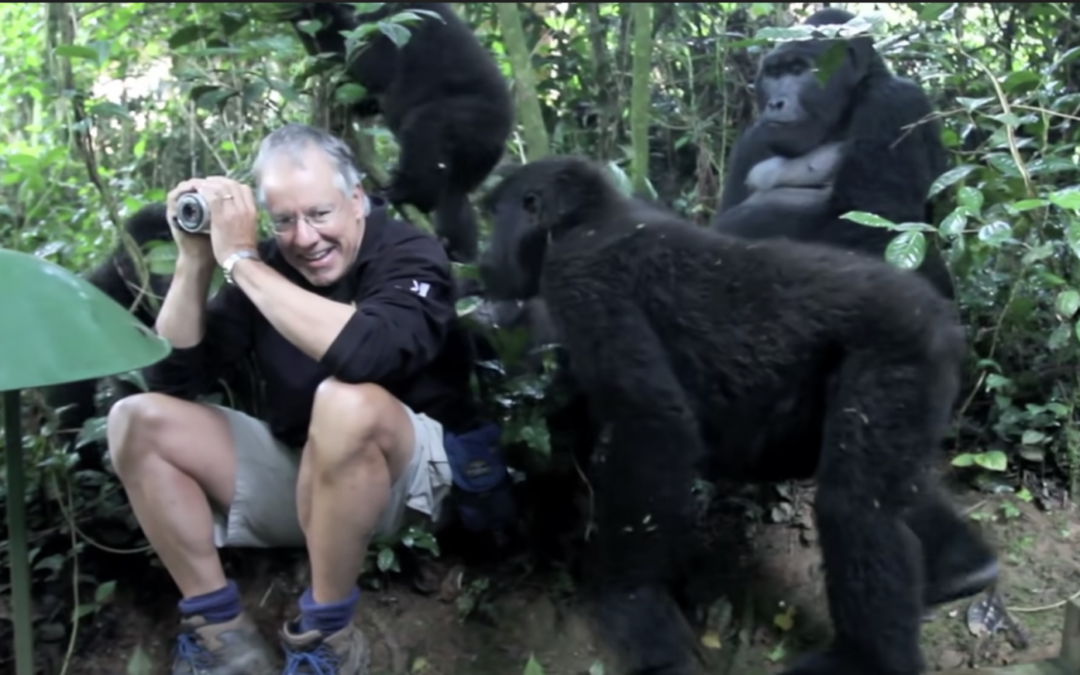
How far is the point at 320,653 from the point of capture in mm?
2682

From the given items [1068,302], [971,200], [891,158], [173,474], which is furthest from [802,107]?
[173,474]

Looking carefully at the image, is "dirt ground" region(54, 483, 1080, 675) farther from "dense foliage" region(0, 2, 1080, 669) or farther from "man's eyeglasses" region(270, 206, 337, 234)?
"man's eyeglasses" region(270, 206, 337, 234)

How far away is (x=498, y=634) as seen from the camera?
3178mm

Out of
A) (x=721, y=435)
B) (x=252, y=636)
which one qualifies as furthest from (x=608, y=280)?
(x=252, y=636)

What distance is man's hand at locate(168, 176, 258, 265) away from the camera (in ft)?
8.74

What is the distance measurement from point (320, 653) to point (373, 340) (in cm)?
76

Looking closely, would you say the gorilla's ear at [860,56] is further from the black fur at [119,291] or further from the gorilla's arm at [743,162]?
the black fur at [119,291]

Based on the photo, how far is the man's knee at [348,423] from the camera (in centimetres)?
252

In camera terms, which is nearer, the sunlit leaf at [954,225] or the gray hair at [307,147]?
the gray hair at [307,147]

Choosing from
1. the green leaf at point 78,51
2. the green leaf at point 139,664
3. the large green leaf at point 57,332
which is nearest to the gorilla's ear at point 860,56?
the green leaf at point 78,51

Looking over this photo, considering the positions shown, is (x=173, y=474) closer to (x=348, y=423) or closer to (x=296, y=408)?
(x=296, y=408)

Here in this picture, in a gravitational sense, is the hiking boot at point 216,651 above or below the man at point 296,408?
below

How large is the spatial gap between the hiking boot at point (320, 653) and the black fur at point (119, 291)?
3.56 ft

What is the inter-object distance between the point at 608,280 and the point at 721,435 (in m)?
0.51
